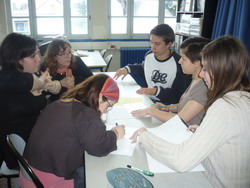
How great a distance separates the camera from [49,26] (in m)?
5.14

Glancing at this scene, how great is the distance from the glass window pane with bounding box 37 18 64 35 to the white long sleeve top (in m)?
4.64

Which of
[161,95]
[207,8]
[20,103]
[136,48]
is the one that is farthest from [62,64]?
[136,48]

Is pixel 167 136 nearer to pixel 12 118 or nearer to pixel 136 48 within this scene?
pixel 12 118

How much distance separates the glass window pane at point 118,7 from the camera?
5133 millimetres

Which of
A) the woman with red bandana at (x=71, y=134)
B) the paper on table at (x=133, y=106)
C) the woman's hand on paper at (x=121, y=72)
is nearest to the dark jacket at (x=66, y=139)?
the woman with red bandana at (x=71, y=134)

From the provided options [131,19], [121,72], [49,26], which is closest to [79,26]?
[49,26]

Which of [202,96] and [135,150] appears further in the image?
[202,96]

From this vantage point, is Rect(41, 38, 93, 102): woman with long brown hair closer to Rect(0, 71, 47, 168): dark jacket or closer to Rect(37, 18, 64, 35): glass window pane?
Rect(0, 71, 47, 168): dark jacket

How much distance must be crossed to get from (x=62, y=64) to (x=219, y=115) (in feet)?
5.54

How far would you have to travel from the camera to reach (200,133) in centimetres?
95

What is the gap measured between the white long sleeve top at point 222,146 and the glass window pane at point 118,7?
4539 mm

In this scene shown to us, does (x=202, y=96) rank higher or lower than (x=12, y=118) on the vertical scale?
higher

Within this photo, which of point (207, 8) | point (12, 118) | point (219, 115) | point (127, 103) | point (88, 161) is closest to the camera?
point (219, 115)

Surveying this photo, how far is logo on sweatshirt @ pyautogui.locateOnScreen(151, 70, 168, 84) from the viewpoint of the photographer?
234cm
